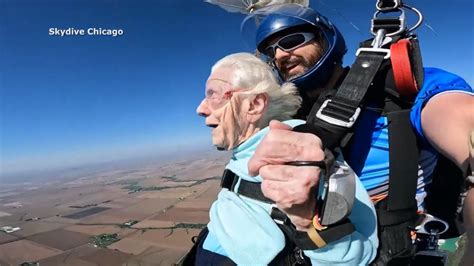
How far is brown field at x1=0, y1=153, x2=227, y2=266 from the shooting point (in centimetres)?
1569

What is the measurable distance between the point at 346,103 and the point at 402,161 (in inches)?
7.3

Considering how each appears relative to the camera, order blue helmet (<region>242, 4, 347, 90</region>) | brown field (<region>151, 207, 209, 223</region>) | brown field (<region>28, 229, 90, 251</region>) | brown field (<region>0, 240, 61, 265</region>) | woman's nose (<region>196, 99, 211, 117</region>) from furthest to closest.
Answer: brown field (<region>28, 229, 90, 251</region>) → brown field (<region>151, 207, 209, 223</region>) → brown field (<region>0, 240, 61, 265</region>) → blue helmet (<region>242, 4, 347, 90</region>) → woman's nose (<region>196, 99, 211, 117</region>)

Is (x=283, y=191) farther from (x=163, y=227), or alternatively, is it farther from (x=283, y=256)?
(x=163, y=227)

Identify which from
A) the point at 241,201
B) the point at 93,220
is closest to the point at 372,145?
the point at 241,201

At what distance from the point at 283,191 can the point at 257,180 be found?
0.23m

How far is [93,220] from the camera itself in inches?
803

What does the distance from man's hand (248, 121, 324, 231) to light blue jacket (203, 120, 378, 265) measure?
0.17 metres

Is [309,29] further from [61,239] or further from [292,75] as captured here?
[61,239]

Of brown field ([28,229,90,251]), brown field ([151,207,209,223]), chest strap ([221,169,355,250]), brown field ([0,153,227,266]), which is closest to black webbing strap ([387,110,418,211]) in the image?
chest strap ([221,169,355,250])

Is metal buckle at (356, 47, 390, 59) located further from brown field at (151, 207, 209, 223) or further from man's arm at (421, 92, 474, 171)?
brown field at (151, 207, 209, 223)

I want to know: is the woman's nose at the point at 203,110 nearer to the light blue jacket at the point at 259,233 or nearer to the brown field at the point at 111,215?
the light blue jacket at the point at 259,233

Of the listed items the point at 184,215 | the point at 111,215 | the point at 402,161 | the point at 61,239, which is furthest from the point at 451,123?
the point at 111,215

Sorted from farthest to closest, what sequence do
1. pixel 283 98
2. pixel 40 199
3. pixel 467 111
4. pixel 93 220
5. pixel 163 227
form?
1. pixel 40 199
2. pixel 93 220
3. pixel 163 227
4. pixel 283 98
5. pixel 467 111

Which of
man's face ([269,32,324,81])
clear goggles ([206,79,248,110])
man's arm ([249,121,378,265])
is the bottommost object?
man's arm ([249,121,378,265])
